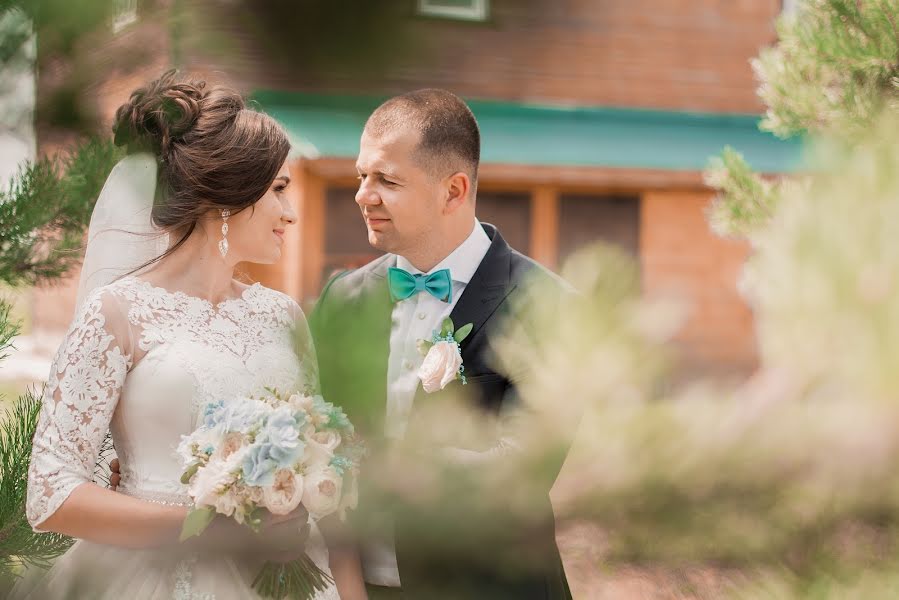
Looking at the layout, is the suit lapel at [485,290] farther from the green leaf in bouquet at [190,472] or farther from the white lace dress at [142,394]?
the green leaf in bouquet at [190,472]

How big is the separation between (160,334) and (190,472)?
0.54m

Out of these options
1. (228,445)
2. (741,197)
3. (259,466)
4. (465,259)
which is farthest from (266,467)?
(741,197)

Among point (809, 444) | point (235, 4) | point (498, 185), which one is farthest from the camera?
point (498, 185)

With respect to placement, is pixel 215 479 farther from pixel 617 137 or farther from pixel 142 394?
pixel 617 137

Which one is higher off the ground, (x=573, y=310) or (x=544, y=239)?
(x=573, y=310)

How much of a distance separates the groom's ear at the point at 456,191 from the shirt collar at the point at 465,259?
0.08 meters

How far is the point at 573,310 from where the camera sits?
52cm

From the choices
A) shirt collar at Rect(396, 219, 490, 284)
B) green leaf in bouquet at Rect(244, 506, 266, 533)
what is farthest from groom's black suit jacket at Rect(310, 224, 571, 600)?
shirt collar at Rect(396, 219, 490, 284)

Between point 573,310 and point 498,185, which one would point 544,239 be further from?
point 573,310

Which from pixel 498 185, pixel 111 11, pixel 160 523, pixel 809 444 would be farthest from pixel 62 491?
pixel 498 185

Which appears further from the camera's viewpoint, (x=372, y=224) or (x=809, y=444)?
(x=372, y=224)

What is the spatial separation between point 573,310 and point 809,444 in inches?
6.3

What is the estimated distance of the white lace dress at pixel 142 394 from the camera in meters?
1.69

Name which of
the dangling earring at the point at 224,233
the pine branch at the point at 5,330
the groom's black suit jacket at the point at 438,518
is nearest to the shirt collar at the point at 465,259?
the dangling earring at the point at 224,233
